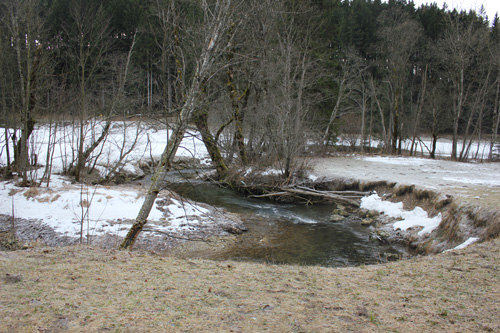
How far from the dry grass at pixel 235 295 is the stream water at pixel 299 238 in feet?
6.44

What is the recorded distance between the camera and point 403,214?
36.1 ft

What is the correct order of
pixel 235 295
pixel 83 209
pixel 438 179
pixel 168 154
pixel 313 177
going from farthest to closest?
pixel 313 177
pixel 438 179
pixel 83 209
pixel 168 154
pixel 235 295

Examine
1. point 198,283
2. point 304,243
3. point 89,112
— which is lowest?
point 304,243

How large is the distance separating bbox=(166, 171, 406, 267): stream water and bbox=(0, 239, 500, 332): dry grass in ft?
6.44

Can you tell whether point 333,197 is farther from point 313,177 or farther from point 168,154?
point 168,154

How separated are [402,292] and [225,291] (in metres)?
2.14

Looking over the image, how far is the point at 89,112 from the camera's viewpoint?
50.4 ft

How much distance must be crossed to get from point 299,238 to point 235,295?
5.87 m

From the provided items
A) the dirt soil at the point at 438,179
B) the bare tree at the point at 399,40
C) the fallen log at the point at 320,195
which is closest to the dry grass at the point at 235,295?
the dirt soil at the point at 438,179

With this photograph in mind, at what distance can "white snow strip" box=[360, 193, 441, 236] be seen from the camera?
30.9 ft

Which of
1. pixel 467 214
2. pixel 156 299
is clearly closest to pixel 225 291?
pixel 156 299

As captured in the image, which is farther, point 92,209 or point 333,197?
point 333,197

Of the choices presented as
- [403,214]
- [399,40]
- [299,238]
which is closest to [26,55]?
[299,238]

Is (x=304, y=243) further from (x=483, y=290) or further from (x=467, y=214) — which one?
(x=483, y=290)
